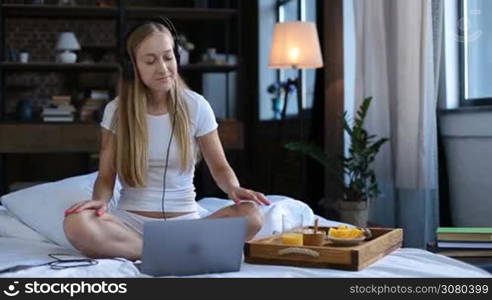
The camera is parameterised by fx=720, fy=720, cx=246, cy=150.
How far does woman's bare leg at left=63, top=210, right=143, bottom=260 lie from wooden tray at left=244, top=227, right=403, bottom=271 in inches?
Answer: 12.4

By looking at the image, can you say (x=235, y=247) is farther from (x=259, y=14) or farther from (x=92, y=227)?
(x=259, y=14)

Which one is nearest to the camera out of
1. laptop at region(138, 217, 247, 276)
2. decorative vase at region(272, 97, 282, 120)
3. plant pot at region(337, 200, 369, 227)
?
laptop at region(138, 217, 247, 276)

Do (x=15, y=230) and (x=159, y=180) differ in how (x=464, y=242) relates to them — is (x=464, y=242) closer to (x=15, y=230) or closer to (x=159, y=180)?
(x=159, y=180)

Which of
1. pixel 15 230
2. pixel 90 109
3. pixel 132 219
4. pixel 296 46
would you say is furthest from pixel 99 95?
pixel 132 219

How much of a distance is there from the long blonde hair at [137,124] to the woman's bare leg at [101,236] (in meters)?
0.17

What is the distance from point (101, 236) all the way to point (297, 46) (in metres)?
2.16

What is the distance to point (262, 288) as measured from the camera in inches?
57.0

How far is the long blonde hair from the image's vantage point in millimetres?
1985

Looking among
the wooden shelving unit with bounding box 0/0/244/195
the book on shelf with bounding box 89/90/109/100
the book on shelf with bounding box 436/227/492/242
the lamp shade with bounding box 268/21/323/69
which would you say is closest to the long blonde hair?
the book on shelf with bounding box 436/227/492/242

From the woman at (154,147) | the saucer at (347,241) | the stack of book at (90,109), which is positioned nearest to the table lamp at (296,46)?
the stack of book at (90,109)

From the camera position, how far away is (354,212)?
10.8 ft

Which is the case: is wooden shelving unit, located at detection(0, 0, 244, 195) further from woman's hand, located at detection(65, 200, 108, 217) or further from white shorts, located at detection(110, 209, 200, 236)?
woman's hand, located at detection(65, 200, 108, 217)

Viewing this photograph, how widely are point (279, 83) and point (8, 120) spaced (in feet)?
5.98

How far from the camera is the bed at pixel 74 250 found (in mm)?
1643
